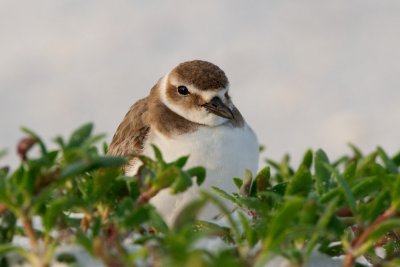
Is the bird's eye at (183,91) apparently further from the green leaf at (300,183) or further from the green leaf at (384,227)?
the green leaf at (384,227)

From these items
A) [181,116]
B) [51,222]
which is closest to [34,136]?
[51,222]

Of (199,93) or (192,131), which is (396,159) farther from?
(199,93)

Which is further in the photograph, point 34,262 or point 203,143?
point 203,143

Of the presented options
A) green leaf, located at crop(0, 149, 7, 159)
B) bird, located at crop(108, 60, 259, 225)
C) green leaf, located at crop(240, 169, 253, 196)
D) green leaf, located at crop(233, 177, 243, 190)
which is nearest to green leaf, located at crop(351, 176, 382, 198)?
green leaf, located at crop(240, 169, 253, 196)

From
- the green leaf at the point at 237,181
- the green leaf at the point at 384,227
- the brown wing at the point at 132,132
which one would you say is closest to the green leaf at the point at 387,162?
the green leaf at the point at 384,227

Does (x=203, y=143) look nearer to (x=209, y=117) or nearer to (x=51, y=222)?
(x=209, y=117)

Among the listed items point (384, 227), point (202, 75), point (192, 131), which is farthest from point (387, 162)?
point (202, 75)

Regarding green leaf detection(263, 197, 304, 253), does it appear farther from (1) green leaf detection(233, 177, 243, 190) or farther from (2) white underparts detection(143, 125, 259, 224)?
(2) white underparts detection(143, 125, 259, 224)
